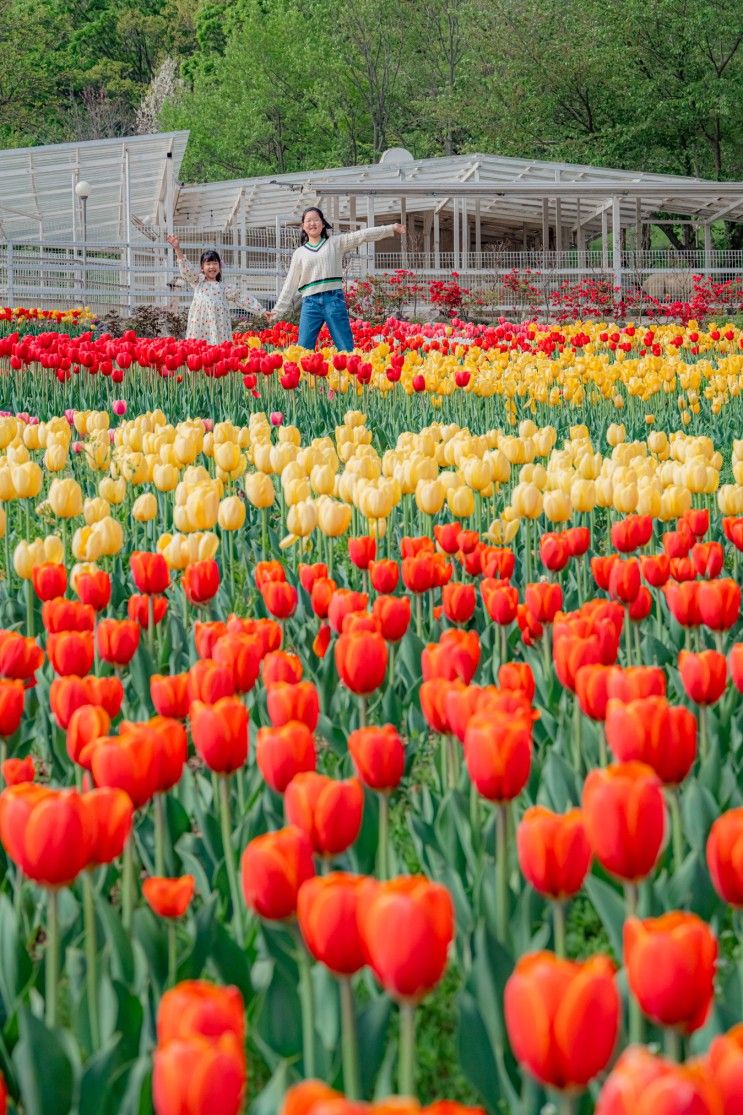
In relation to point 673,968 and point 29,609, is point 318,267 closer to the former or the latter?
point 29,609

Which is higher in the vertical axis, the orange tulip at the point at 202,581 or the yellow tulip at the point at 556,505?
the yellow tulip at the point at 556,505

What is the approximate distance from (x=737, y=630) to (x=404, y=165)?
99.1 feet

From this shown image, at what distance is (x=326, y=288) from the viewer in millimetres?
10320

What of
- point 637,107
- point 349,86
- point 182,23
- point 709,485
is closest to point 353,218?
point 637,107

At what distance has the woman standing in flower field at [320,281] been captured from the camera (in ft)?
33.5

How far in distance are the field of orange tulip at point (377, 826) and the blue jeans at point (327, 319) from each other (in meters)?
6.56

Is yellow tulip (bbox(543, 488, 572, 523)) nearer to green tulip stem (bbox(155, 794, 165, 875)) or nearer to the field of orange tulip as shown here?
the field of orange tulip

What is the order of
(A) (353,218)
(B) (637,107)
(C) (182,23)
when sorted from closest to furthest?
(A) (353,218) < (B) (637,107) < (C) (182,23)

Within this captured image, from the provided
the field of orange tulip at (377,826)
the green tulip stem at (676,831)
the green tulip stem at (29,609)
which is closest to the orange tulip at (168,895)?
the field of orange tulip at (377,826)

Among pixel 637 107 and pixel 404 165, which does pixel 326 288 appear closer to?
pixel 404 165

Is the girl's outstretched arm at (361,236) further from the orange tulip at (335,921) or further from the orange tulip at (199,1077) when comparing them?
the orange tulip at (199,1077)

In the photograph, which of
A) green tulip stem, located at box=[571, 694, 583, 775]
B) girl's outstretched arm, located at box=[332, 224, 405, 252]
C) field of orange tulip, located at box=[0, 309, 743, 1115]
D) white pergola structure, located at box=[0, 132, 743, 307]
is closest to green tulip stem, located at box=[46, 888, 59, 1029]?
field of orange tulip, located at box=[0, 309, 743, 1115]

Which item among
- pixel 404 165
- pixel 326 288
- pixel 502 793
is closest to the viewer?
pixel 502 793

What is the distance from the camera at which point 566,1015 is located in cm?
91
